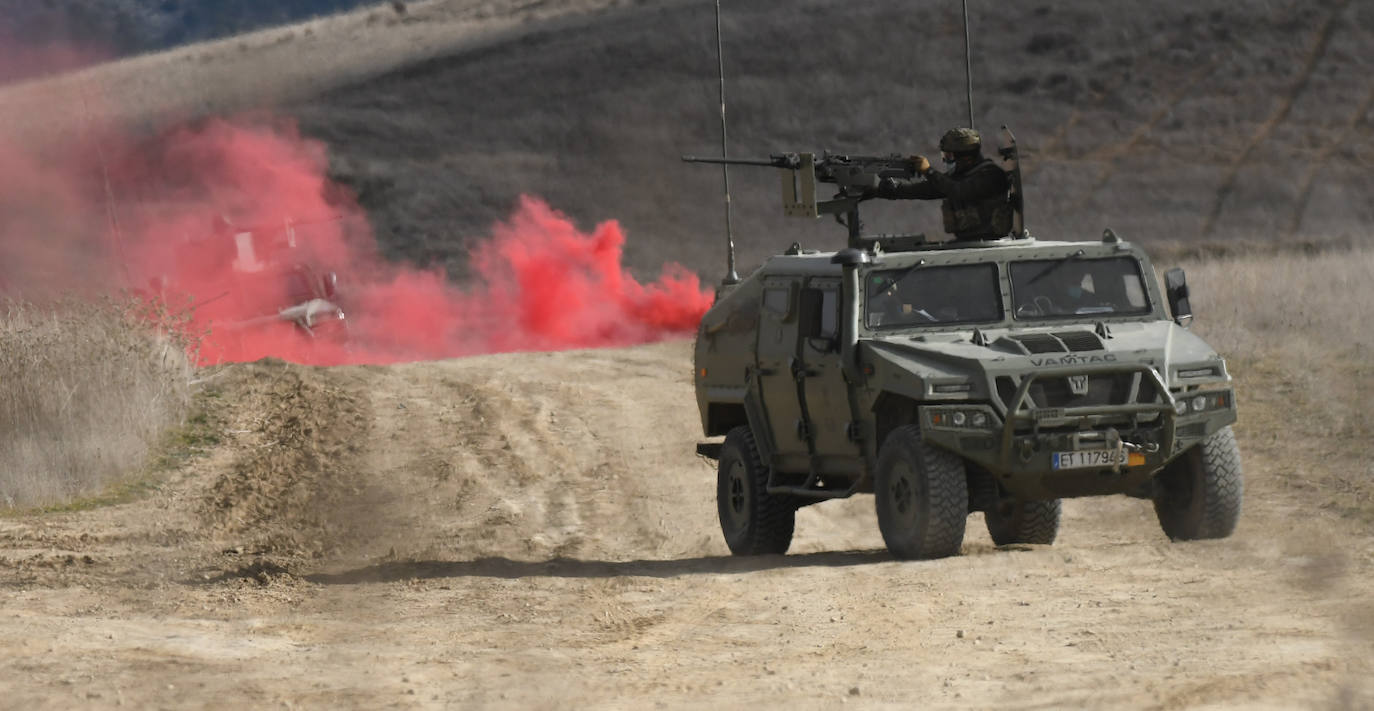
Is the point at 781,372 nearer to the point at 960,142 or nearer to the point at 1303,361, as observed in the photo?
the point at 960,142

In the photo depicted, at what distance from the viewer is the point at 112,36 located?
34250 mm

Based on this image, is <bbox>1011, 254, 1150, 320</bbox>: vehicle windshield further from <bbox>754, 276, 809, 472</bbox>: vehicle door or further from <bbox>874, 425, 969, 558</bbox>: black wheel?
<bbox>754, 276, 809, 472</bbox>: vehicle door

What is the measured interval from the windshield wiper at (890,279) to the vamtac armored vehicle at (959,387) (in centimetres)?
1

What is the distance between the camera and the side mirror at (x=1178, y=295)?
12684 millimetres

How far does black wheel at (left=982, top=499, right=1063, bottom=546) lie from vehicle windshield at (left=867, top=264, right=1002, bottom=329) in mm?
1617

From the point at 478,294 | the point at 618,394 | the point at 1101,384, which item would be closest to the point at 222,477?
the point at 618,394

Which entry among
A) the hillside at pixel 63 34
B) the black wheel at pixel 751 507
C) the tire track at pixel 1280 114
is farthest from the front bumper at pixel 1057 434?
the tire track at pixel 1280 114

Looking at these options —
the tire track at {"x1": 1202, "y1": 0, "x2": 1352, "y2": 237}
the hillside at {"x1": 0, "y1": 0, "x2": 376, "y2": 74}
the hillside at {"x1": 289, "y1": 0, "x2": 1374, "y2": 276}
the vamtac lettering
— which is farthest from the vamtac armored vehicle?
the tire track at {"x1": 1202, "y1": 0, "x2": 1352, "y2": 237}

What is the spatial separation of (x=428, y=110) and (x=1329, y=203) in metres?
24.3

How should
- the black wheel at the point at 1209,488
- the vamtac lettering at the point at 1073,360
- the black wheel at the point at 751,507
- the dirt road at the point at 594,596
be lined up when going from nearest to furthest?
the dirt road at the point at 594,596, the vamtac lettering at the point at 1073,360, the black wheel at the point at 1209,488, the black wheel at the point at 751,507

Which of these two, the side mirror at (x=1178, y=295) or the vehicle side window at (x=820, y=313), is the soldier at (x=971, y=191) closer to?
the vehicle side window at (x=820, y=313)

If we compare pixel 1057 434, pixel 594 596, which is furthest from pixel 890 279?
pixel 594 596

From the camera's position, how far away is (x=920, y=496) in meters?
12.1

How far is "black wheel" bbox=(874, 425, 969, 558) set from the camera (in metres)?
12.0
